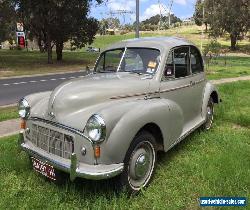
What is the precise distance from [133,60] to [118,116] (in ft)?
5.88

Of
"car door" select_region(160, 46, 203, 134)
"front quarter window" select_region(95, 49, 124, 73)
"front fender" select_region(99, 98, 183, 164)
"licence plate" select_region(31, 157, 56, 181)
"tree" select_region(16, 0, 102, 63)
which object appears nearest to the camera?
"front fender" select_region(99, 98, 183, 164)

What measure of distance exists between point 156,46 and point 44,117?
2.17 meters

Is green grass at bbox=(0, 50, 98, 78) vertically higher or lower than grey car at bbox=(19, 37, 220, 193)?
lower

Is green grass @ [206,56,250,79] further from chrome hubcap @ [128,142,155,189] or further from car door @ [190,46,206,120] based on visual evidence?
chrome hubcap @ [128,142,155,189]

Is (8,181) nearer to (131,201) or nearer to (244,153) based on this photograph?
(131,201)

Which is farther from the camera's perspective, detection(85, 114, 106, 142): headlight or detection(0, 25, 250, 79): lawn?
detection(0, 25, 250, 79): lawn

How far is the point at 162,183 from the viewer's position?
5.10m

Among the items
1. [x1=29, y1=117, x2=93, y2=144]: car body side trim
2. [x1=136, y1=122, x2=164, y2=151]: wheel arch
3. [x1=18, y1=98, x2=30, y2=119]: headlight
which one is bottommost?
[x1=136, y1=122, x2=164, y2=151]: wheel arch

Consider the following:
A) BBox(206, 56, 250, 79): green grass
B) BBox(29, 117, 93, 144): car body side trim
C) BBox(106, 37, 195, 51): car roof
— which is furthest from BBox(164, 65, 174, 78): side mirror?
BBox(206, 56, 250, 79): green grass

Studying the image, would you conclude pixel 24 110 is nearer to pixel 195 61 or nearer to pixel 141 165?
pixel 141 165

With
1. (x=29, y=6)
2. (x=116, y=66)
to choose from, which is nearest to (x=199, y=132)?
(x=116, y=66)

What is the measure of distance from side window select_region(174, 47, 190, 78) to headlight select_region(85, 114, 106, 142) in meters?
2.22

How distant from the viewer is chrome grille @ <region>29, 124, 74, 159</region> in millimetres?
4504

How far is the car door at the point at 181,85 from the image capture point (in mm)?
5801
